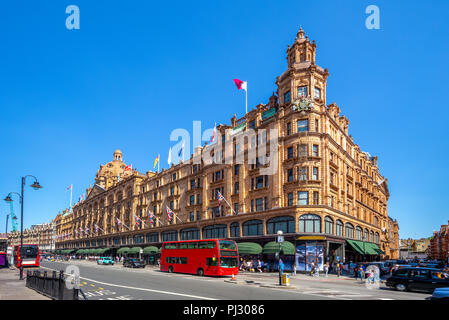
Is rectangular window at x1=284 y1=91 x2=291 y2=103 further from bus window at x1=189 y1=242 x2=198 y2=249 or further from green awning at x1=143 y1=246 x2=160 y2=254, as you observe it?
green awning at x1=143 y1=246 x2=160 y2=254

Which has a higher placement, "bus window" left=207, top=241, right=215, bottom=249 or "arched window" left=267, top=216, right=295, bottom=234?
"arched window" left=267, top=216, right=295, bottom=234

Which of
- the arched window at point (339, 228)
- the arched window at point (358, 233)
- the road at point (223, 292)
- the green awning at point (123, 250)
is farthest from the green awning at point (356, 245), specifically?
the green awning at point (123, 250)

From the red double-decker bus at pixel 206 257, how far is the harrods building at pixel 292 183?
10.2m

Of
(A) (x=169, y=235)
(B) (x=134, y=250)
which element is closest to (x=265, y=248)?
(A) (x=169, y=235)

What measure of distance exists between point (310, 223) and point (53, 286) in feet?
108

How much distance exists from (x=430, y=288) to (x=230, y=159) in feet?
115

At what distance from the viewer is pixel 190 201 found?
223 feet

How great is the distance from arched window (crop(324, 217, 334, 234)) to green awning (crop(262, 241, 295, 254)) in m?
4.63

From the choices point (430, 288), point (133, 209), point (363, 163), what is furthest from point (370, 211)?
point (133, 209)

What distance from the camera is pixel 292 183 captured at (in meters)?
46.8

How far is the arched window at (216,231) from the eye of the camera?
57438 millimetres

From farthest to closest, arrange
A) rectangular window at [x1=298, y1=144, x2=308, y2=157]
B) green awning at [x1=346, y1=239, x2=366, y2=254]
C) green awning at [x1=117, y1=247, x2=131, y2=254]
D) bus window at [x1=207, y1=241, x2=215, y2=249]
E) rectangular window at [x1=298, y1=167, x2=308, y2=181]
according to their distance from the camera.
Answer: green awning at [x1=117, y1=247, x2=131, y2=254] → green awning at [x1=346, y1=239, x2=366, y2=254] → rectangular window at [x1=298, y1=144, x2=308, y2=157] → rectangular window at [x1=298, y1=167, x2=308, y2=181] → bus window at [x1=207, y1=241, x2=215, y2=249]

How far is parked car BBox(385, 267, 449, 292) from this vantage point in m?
25.6

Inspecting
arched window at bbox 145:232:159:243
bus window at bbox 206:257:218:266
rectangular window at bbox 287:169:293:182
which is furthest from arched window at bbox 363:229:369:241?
arched window at bbox 145:232:159:243
